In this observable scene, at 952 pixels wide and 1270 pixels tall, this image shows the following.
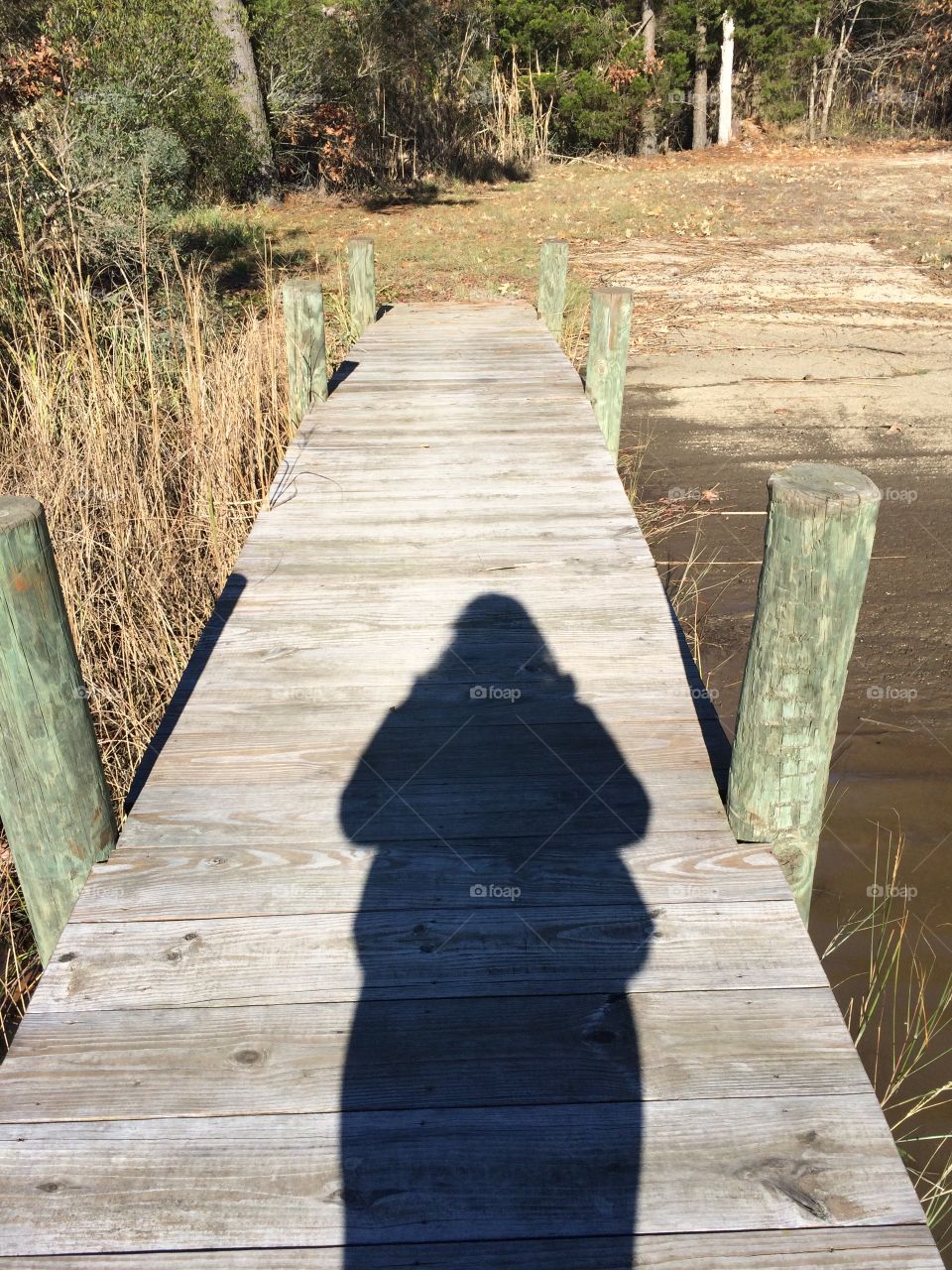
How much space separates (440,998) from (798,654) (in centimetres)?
107

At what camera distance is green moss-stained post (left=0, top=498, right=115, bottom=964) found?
6.83 ft

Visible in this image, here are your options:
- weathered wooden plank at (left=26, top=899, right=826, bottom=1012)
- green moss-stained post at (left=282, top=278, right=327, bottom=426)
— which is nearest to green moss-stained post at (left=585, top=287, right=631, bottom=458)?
green moss-stained post at (left=282, top=278, right=327, bottom=426)

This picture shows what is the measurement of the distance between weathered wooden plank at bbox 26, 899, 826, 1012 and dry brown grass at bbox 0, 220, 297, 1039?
1.07 metres

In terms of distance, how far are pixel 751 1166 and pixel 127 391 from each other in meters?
5.42

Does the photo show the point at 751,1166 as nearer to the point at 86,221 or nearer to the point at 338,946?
the point at 338,946

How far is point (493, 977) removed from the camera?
218 centimetres

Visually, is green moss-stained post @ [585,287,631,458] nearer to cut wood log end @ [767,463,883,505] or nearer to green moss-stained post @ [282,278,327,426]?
green moss-stained post @ [282,278,327,426]

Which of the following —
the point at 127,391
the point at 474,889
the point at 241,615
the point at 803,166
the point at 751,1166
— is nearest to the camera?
the point at 751,1166

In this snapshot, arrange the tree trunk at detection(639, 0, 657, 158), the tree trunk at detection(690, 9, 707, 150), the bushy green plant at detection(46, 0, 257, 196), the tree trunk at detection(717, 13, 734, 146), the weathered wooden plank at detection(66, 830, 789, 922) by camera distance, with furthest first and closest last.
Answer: the tree trunk at detection(690, 9, 707, 150) → the tree trunk at detection(639, 0, 657, 158) → the tree trunk at detection(717, 13, 734, 146) → the bushy green plant at detection(46, 0, 257, 196) → the weathered wooden plank at detection(66, 830, 789, 922)

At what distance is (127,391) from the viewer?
6.02m

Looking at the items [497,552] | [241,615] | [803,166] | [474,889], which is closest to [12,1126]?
[474,889]

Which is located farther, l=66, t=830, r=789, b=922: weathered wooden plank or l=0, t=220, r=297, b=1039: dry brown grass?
l=0, t=220, r=297, b=1039: dry brown grass

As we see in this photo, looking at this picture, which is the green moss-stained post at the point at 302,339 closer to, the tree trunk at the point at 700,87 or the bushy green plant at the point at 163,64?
the bushy green plant at the point at 163,64

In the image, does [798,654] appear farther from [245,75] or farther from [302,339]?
[245,75]
